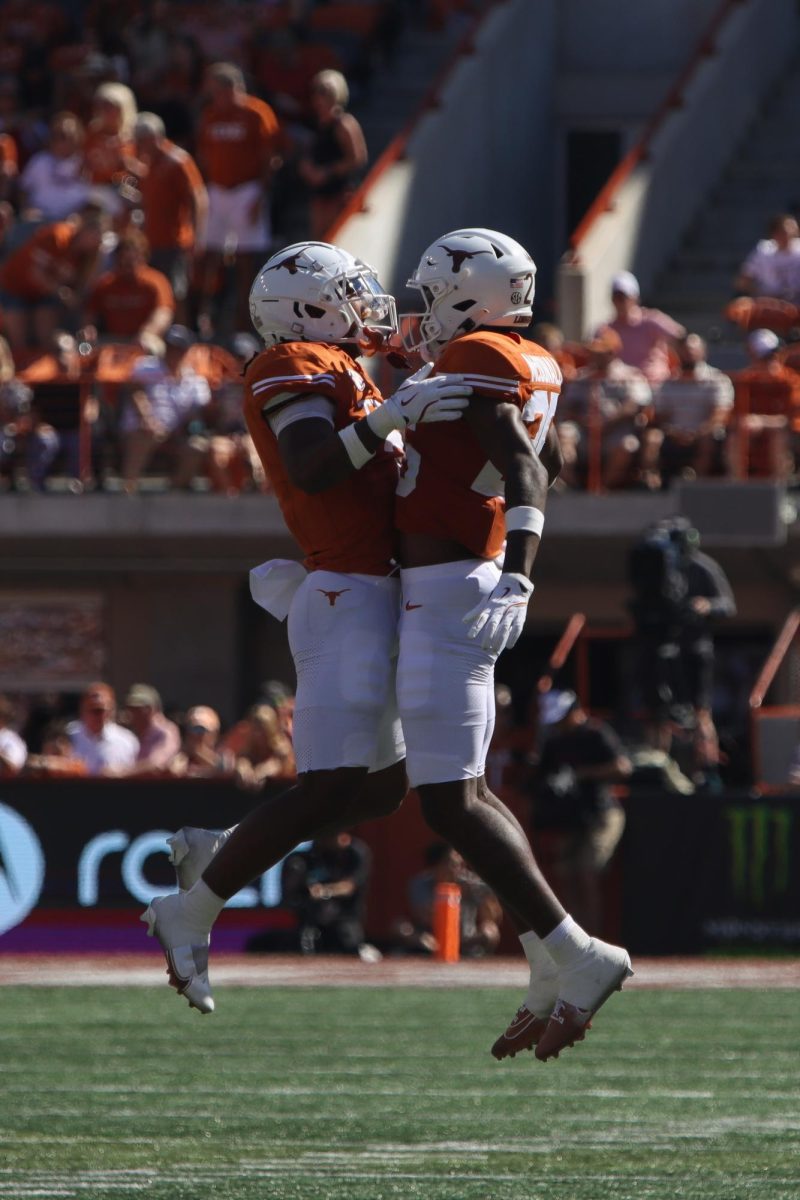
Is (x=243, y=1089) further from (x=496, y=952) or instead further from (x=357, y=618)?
(x=496, y=952)

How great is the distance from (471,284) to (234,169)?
12.7 metres

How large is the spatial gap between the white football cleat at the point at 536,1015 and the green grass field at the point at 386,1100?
0.30m

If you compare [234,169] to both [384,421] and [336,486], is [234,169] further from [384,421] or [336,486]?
[384,421]

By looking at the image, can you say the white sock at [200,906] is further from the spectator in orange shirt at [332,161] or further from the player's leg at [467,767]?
the spectator in orange shirt at [332,161]

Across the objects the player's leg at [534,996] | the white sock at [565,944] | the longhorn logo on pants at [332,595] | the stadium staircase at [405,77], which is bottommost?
the player's leg at [534,996]

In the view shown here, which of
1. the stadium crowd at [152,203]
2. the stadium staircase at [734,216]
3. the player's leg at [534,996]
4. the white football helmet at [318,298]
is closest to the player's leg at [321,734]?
the player's leg at [534,996]

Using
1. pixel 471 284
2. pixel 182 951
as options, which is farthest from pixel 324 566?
pixel 182 951

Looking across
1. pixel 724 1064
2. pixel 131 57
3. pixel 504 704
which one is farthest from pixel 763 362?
pixel 724 1064

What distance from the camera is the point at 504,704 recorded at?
46.2 ft

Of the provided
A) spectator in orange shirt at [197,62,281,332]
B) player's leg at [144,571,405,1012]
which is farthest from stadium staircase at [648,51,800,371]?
player's leg at [144,571,405,1012]

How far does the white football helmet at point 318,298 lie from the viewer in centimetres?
612

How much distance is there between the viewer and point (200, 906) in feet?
20.2

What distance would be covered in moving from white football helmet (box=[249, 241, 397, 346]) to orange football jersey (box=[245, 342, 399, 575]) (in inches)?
2.5

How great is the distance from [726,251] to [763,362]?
13.6 ft
